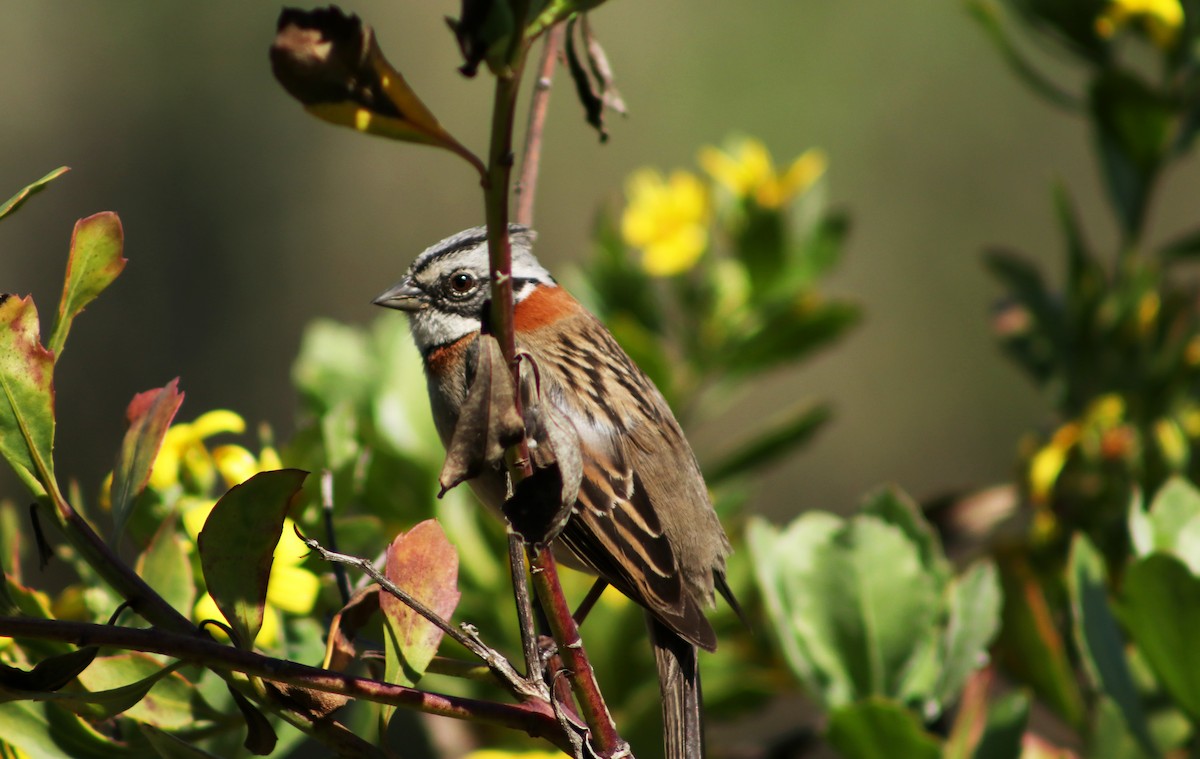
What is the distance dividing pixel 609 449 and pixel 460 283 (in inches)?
19.4

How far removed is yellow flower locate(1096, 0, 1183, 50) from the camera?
7.26 feet

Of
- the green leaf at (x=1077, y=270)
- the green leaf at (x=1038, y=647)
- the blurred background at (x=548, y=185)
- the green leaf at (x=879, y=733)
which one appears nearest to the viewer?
the green leaf at (x=879, y=733)

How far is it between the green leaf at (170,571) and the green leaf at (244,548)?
29 centimetres

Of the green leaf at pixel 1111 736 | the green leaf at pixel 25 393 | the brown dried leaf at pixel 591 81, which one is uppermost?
the brown dried leaf at pixel 591 81

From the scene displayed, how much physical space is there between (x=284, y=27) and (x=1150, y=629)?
51.6 inches

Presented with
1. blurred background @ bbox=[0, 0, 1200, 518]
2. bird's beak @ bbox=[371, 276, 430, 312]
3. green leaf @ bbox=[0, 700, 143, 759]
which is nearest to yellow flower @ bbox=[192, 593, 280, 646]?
green leaf @ bbox=[0, 700, 143, 759]

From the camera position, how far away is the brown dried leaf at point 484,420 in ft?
3.11

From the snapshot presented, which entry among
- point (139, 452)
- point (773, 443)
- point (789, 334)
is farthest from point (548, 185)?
point (139, 452)

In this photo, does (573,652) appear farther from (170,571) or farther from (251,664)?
(170,571)

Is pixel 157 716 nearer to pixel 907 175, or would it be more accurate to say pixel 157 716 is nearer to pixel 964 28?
pixel 907 175

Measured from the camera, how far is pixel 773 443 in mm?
2521

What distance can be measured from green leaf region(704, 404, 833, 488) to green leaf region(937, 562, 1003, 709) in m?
0.82

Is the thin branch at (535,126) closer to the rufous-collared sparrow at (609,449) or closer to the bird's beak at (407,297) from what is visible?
the rufous-collared sparrow at (609,449)

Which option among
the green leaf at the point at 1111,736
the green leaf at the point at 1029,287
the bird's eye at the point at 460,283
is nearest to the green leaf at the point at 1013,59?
the green leaf at the point at 1029,287
